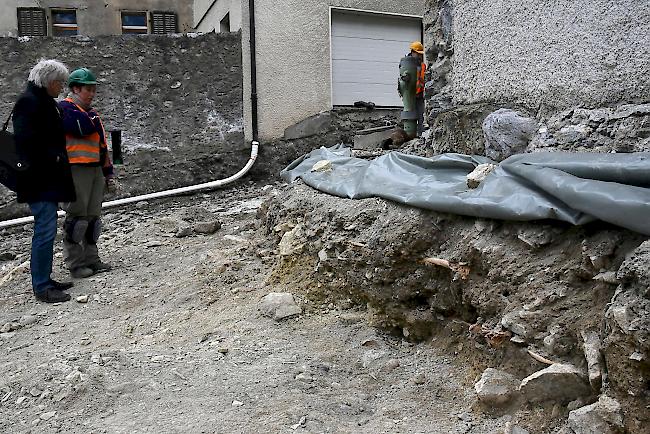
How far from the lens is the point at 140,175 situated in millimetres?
7082

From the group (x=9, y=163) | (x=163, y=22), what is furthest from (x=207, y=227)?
(x=163, y=22)

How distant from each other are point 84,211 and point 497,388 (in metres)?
3.50

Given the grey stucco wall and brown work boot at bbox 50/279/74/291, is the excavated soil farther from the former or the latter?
the grey stucco wall

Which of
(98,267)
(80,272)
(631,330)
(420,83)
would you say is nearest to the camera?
(631,330)

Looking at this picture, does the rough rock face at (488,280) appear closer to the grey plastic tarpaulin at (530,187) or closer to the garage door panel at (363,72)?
the grey plastic tarpaulin at (530,187)

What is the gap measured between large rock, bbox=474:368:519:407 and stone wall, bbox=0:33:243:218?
5.48 metres

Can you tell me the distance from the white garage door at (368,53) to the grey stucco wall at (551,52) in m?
3.82

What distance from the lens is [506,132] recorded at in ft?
12.1

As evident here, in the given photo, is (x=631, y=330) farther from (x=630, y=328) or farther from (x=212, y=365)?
(x=212, y=365)

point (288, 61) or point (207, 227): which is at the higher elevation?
point (288, 61)

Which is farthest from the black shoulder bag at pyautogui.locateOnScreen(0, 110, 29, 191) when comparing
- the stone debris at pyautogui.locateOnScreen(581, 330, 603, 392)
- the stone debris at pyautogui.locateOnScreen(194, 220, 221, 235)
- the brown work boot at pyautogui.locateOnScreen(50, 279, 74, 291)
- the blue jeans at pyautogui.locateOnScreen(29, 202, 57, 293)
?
the stone debris at pyautogui.locateOnScreen(581, 330, 603, 392)

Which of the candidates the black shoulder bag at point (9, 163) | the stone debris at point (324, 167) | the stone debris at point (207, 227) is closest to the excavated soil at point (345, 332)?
the stone debris at point (324, 167)

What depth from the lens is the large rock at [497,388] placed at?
227 cm

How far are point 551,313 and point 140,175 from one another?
5.79 metres
